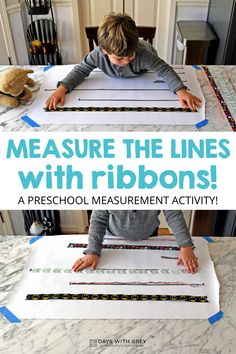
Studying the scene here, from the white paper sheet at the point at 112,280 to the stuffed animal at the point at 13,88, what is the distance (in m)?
0.40

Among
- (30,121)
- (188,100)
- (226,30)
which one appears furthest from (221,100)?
(226,30)

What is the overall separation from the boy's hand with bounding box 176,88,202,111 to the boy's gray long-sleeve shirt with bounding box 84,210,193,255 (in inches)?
11.6

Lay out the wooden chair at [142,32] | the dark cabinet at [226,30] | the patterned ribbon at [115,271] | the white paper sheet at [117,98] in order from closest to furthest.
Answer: the patterned ribbon at [115,271] → the white paper sheet at [117,98] → the wooden chair at [142,32] → the dark cabinet at [226,30]

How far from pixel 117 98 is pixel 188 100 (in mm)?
201

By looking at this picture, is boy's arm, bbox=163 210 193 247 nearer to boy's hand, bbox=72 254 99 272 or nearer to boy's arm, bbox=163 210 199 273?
boy's arm, bbox=163 210 199 273

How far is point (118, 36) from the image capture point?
1075 millimetres

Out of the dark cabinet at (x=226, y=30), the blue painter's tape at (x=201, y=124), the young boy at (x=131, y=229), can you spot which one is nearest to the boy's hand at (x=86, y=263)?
the young boy at (x=131, y=229)

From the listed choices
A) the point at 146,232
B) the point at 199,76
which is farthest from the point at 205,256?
the point at 199,76

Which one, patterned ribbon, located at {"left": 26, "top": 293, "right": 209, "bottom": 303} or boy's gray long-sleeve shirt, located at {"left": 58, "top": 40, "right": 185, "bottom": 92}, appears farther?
boy's gray long-sleeve shirt, located at {"left": 58, "top": 40, "right": 185, "bottom": 92}

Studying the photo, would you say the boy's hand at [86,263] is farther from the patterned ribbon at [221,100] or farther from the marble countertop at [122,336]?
the patterned ribbon at [221,100]

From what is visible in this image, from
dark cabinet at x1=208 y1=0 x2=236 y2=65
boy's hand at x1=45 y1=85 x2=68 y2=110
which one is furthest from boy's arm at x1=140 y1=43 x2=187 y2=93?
dark cabinet at x1=208 y1=0 x2=236 y2=65

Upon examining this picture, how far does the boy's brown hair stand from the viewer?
3.54ft

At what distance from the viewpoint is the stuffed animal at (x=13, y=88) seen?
1086mm

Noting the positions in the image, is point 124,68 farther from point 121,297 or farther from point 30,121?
point 121,297
